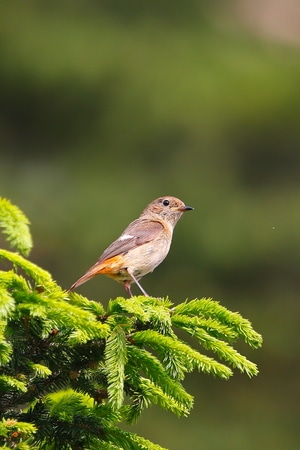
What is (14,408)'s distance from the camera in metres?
2.55

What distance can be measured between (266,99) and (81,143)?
133 inches

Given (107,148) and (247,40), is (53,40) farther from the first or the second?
(247,40)

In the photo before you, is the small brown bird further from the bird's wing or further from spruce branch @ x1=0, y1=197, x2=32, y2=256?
spruce branch @ x1=0, y1=197, x2=32, y2=256

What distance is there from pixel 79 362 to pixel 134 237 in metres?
2.45

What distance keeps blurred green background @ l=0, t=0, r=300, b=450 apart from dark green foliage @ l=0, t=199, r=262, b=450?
400 inches

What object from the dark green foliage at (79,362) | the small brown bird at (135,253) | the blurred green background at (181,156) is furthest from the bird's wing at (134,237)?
the blurred green background at (181,156)

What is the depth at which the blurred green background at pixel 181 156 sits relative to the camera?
14023 mm

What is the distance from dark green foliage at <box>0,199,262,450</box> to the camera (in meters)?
2.44

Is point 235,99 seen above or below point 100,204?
above

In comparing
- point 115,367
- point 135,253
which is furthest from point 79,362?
point 135,253

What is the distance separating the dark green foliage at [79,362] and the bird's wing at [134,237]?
2.08 m

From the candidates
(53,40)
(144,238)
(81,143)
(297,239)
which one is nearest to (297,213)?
(297,239)

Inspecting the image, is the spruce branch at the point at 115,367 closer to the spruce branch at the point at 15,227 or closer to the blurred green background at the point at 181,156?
the spruce branch at the point at 15,227

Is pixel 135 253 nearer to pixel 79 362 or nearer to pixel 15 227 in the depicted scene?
pixel 79 362
